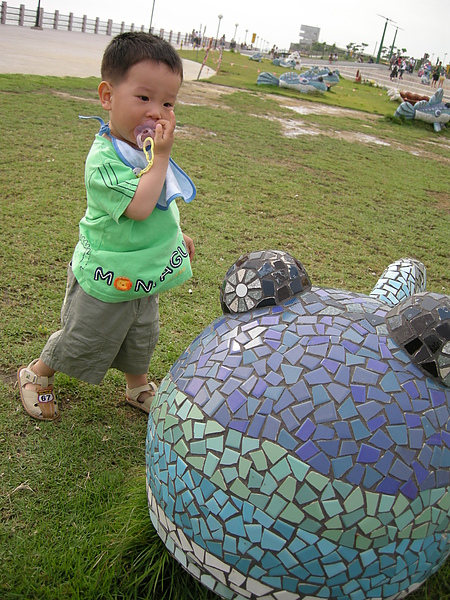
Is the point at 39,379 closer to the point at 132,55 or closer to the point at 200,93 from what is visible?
the point at 132,55

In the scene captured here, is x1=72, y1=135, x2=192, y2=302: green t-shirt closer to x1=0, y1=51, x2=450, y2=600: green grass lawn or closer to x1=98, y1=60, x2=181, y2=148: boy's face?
x1=98, y1=60, x2=181, y2=148: boy's face

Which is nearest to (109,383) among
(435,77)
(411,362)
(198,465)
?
(198,465)

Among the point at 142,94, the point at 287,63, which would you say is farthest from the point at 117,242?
the point at 287,63

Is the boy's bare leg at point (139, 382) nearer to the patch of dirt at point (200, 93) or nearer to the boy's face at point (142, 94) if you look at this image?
the boy's face at point (142, 94)

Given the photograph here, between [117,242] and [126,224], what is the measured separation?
8 cm

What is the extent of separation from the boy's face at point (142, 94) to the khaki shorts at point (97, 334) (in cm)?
74

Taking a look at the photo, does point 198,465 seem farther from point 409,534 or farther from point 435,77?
point 435,77

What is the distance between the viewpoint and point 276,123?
39.7 feet

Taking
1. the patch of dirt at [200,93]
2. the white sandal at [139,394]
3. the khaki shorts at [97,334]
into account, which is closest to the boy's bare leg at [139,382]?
the white sandal at [139,394]

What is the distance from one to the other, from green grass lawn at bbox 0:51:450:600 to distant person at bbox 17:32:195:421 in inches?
14.8

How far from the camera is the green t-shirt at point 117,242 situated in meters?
2.14

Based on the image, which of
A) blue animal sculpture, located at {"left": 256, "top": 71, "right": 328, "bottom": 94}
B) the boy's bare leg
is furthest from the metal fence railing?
the boy's bare leg

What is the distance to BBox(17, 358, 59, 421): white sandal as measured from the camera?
275cm

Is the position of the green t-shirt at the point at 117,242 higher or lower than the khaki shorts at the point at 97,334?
higher
